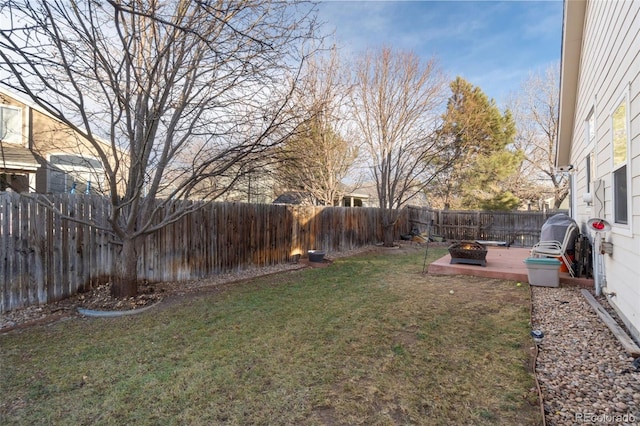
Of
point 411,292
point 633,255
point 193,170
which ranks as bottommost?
point 411,292

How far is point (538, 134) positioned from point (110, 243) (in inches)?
875

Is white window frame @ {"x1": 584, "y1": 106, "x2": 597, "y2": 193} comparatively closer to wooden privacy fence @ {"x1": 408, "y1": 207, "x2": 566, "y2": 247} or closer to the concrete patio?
the concrete patio

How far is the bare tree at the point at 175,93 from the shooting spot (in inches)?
160

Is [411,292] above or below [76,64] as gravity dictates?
below

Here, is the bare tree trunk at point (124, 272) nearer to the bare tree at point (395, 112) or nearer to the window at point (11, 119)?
the window at point (11, 119)

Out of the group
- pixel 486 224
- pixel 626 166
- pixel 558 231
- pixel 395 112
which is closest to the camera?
pixel 626 166

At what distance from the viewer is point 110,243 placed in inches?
196

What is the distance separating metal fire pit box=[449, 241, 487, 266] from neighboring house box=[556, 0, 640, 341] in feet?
6.51

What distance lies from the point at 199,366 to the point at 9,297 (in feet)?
10.4

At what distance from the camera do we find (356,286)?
5.70m

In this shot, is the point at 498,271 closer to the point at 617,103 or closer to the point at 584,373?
the point at 617,103

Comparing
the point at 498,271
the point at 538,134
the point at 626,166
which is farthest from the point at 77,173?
the point at 538,134

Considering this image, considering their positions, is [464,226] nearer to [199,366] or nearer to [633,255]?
[633,255]

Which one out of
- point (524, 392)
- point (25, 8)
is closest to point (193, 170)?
point (25, 8)
